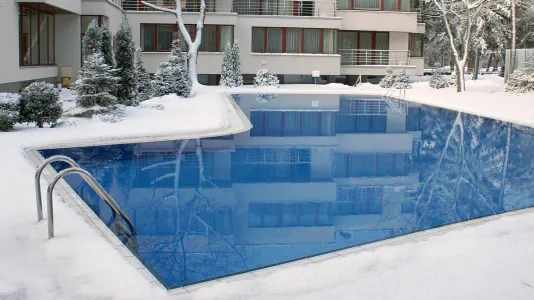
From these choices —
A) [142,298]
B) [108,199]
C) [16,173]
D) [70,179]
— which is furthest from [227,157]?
[142,298]

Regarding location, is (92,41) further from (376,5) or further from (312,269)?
(376,5)

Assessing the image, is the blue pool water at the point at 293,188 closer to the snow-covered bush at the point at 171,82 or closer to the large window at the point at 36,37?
the snow-covered bush at the point at 171,82

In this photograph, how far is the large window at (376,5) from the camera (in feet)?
115

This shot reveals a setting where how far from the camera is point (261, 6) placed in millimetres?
34469

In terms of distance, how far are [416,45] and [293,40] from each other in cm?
889

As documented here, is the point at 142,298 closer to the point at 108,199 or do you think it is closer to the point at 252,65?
the point at 108,199

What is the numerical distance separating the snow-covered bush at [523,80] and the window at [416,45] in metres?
13.3

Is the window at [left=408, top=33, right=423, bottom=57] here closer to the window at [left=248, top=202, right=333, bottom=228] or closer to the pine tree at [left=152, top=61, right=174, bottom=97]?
the pine tree at [left=152, top=61, right=174, bottom=97]

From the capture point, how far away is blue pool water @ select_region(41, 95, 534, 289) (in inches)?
281

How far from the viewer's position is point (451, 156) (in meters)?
13.0

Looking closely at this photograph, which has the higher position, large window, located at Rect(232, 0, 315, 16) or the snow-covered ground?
large window, located at Rect(232, 0, 315, 16)

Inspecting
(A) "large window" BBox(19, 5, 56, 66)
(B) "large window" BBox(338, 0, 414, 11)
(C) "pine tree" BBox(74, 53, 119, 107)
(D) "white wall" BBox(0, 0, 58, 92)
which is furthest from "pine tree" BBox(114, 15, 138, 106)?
(B) "large window" BBox(338, 0, 414, 11)

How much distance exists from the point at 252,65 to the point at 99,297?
2916cm

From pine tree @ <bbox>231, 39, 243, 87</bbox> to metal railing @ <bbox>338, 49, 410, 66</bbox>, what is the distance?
284 inches
